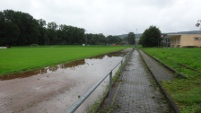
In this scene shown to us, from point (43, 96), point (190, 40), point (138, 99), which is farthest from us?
point (190, 40)

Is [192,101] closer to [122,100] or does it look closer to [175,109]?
[175,109]

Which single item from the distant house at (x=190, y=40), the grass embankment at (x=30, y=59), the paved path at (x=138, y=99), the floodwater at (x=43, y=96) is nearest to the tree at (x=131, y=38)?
the distant house at (x=190, y=40)

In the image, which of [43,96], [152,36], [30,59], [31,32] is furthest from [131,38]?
[43,96]

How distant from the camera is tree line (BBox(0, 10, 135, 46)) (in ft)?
269

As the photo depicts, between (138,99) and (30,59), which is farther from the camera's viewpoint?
(30,59)

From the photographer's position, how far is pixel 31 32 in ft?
315

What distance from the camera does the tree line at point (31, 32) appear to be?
8206 centimetres

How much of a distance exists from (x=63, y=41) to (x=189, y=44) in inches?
3154

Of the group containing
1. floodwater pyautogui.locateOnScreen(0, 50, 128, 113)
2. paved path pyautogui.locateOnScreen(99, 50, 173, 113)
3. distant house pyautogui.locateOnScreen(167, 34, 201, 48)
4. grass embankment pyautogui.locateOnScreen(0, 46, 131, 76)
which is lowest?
grass embankment pyautogui.locateOnScreen(0, 46, 131, 76)

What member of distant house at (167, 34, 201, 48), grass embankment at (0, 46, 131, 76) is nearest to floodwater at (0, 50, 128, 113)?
grass embankment at (0, 46, 131, 76)

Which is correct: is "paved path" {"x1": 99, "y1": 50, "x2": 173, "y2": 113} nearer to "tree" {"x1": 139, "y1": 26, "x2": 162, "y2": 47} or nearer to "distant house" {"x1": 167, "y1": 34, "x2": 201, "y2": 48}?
"distant house" {"x1": 167, "y1": 34, "x2": 201, "y2": 48}

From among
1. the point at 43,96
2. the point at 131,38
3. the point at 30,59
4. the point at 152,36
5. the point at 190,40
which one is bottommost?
the point at 30,59

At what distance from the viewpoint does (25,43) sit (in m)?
94.6

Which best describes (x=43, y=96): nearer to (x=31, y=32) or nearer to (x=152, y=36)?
(x=152, y=36)
